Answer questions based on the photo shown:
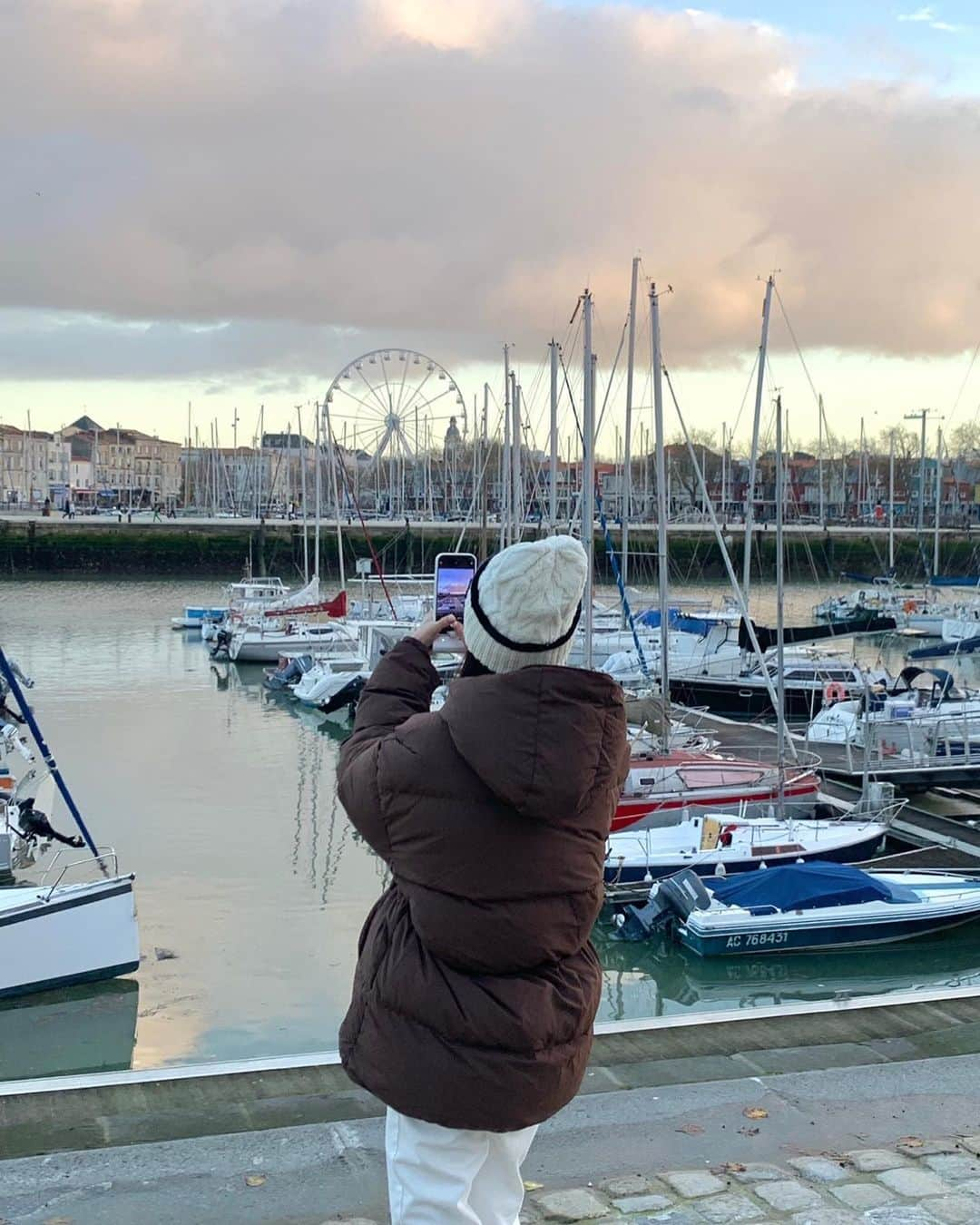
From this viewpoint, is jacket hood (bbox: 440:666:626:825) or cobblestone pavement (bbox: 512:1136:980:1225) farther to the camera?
cobblestone pavement (bbox: 512:1136:980:1225)

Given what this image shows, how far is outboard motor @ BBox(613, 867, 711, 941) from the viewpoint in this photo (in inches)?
509

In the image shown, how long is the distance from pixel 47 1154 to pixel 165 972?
25.4 ft

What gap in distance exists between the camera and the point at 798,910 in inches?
504

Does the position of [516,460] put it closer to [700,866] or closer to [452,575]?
[700,866]

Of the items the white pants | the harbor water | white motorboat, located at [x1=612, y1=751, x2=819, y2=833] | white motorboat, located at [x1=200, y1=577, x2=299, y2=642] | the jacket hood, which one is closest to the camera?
the jacket hood

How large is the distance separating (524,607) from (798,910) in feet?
36.5

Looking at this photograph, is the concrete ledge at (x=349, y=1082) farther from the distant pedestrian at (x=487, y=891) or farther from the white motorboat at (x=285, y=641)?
the white motorboat at (x=285, y=641)

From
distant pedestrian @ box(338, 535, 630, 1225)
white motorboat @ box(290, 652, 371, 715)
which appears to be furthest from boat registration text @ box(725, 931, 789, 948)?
white motorboat @ box(290, 652, 371, 715)

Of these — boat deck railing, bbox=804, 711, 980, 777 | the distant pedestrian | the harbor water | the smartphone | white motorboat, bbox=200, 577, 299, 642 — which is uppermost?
the smartphone

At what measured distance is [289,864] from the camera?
16.2m

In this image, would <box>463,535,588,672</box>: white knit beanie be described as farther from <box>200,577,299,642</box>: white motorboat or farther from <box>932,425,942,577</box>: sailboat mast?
<box>932,425,942,577</box>: sailboat mast

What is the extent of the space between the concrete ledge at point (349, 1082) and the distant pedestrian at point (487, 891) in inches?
105

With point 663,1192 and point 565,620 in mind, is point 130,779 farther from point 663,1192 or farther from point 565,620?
point 565,620

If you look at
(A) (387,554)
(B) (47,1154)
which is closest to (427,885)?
(B) (47,1154)
